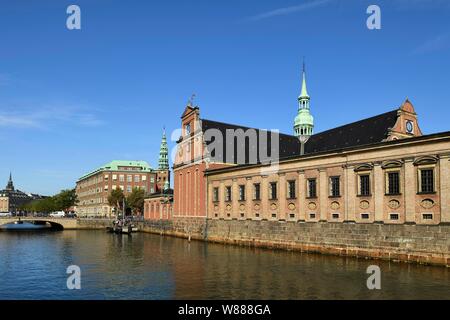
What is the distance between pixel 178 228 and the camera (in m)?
78.0

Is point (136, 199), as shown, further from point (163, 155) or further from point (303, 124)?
point (303, 124)

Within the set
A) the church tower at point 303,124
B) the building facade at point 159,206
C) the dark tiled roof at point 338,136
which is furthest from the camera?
the building facade at point 159,206

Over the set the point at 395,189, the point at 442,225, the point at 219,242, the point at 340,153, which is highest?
the point at 340,153

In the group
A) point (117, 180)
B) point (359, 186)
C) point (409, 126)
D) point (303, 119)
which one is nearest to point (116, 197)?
point (117, 180)

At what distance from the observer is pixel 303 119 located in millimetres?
88312

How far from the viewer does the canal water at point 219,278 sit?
2561cm

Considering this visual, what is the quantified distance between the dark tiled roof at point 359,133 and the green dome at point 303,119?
1677cm

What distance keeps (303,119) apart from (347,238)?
161 feet

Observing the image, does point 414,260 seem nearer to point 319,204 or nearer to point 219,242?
→ point 319,204

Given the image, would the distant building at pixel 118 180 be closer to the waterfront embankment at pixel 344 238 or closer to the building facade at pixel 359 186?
the waterfront embankment at pixel 344 238

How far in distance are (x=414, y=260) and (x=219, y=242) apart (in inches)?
1246

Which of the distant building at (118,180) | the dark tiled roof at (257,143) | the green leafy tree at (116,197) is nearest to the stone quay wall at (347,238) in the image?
Result: the dark tiled roof at (257,143)
